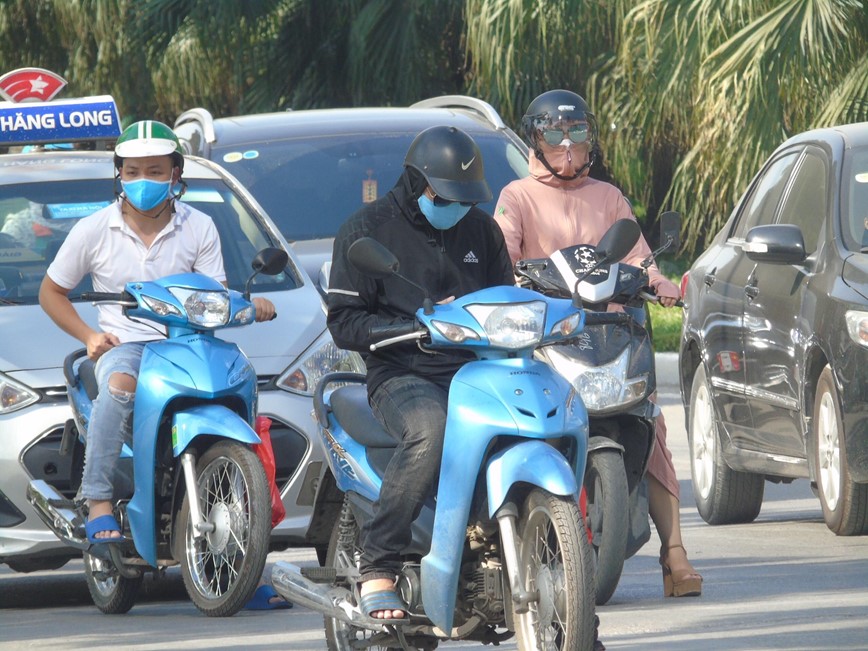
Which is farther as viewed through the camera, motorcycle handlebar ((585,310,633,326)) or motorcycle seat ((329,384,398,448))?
motorcycle handlebar ((585,310,633,326))

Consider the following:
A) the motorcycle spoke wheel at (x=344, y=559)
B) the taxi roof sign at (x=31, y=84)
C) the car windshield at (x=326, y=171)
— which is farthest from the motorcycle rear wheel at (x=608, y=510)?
the taxi roof sign at (x=31, y=84)

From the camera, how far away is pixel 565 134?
7.57m

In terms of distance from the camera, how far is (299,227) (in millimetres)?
11281

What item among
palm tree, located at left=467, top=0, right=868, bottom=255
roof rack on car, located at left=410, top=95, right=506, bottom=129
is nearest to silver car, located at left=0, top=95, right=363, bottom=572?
roof rack on car, located at left=410, top=95, right=506, bottom=129

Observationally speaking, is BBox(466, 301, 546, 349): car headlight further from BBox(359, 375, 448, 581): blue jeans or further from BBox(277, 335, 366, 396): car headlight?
BBox(277, 335, 366, 396): car headlight

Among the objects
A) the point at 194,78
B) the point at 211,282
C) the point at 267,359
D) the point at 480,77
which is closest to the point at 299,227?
the point at 267,359

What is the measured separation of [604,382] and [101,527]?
6.28ft

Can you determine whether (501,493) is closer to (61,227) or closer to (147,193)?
(147,193)

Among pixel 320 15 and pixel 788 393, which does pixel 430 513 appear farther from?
pixel 320 15

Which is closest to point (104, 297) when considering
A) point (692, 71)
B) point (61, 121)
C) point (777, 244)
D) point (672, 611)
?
point (672, 611)

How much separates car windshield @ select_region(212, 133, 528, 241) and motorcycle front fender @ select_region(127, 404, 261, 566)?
13.2 ft

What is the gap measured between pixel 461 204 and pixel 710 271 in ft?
14.5

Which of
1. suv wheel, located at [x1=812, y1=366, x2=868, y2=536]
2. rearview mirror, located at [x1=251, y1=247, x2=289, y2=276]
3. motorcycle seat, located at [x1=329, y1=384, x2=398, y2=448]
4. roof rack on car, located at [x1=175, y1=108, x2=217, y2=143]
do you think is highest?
rearview mirror, located at [x1=251, y1=247, x2=289, y2=276]

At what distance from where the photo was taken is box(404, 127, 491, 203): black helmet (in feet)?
19.0
